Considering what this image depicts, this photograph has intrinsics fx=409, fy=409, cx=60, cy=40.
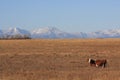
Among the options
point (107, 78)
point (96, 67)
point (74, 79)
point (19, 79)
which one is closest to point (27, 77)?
point (19, 79)

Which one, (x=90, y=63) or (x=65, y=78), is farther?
(x=90, y=63)

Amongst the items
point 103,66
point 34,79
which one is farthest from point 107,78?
point 103,66

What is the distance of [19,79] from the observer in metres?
20.3

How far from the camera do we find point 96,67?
29500mm

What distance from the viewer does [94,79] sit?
790 inches

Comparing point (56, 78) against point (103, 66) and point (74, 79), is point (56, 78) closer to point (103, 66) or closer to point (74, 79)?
point (74, 79)

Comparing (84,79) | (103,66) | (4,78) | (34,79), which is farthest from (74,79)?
(103,66)

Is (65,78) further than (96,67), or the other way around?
(96,67)

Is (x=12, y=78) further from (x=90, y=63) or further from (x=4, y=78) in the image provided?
(x=90, y=63)

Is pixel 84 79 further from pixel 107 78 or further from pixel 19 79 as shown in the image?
pixel 19 79

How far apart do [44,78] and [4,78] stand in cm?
203

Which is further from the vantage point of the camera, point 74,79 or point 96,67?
point 96,67

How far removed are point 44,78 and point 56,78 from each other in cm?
63

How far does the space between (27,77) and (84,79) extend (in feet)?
9.65
